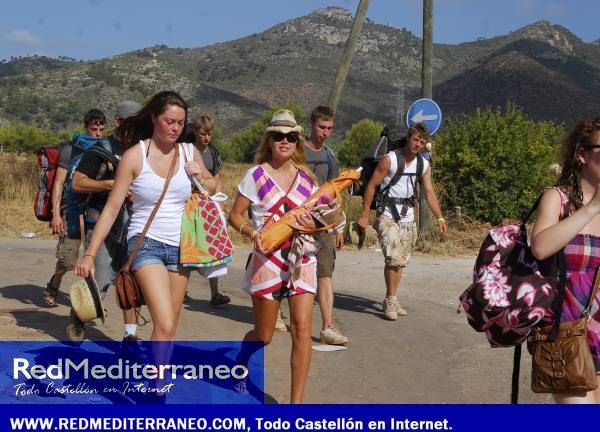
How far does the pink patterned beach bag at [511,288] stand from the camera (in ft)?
12.0

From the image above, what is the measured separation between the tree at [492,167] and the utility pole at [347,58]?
3.16 m

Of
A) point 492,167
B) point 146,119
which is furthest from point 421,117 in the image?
point 146,119

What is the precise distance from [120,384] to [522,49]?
12107 cm

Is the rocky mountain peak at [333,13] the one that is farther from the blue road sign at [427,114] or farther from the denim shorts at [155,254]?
the denim shorts at [155,254]

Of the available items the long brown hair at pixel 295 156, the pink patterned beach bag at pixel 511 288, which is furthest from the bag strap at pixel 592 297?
the long brown hair at pixel 295 156

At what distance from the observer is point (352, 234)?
29.6 ft

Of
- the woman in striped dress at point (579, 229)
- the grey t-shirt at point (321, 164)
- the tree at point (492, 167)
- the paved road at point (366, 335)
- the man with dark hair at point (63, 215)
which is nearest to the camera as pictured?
the woman in striped dress at point (579, 229)

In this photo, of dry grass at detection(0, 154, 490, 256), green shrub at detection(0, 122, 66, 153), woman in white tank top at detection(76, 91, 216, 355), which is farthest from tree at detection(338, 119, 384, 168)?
woman in white tank top at detection(76, 91, 216, 355)

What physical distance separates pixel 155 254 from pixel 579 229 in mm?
2500

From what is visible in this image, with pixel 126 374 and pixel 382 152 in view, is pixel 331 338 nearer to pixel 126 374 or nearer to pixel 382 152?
pixel 126 374

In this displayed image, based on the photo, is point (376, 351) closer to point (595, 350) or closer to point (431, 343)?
point (431, 343)

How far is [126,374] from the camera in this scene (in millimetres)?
6035

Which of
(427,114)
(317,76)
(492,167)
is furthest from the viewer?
(317,76)

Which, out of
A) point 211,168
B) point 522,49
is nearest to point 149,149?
point 211,168
